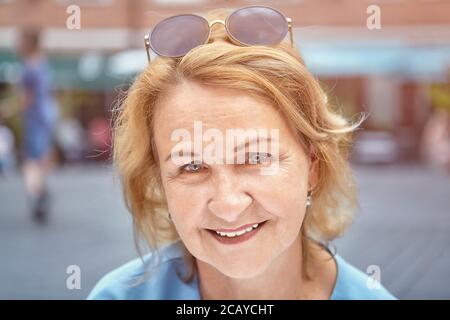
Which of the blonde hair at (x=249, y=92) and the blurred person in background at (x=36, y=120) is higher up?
the blonde hair at (x=249, y=92)

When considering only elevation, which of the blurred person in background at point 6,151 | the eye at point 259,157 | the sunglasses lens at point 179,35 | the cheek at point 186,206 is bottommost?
the blurred person in background at point 6,151

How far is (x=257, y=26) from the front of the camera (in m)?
1.13

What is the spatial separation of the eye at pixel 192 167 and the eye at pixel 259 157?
8cm

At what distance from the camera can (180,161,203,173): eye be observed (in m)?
1.11

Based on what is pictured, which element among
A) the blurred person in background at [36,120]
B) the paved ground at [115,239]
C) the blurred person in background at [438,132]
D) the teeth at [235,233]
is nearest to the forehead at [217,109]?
the teeth at [235,233]

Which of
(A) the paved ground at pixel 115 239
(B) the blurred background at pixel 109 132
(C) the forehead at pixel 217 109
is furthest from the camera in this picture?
(A) the paved ground at pixel 115 239

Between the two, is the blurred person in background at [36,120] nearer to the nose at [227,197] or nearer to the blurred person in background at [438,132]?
the nose at [227,197]

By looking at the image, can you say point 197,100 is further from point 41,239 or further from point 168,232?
point 41,239

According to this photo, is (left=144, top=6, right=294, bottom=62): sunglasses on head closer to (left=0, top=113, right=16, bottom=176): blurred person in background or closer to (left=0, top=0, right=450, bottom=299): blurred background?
(left=0, top=0, right=450, bottom=299): blurred background

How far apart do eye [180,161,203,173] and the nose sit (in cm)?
3

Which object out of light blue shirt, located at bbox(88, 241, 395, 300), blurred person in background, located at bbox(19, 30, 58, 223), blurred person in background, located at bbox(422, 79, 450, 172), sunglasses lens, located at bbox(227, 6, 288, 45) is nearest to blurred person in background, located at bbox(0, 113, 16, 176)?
blurred person in background, located at bbox(19, 30, 58, 223)

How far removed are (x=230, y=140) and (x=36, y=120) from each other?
397 cm

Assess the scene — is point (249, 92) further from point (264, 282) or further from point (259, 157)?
point (264, 282)

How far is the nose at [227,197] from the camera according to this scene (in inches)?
43.0
